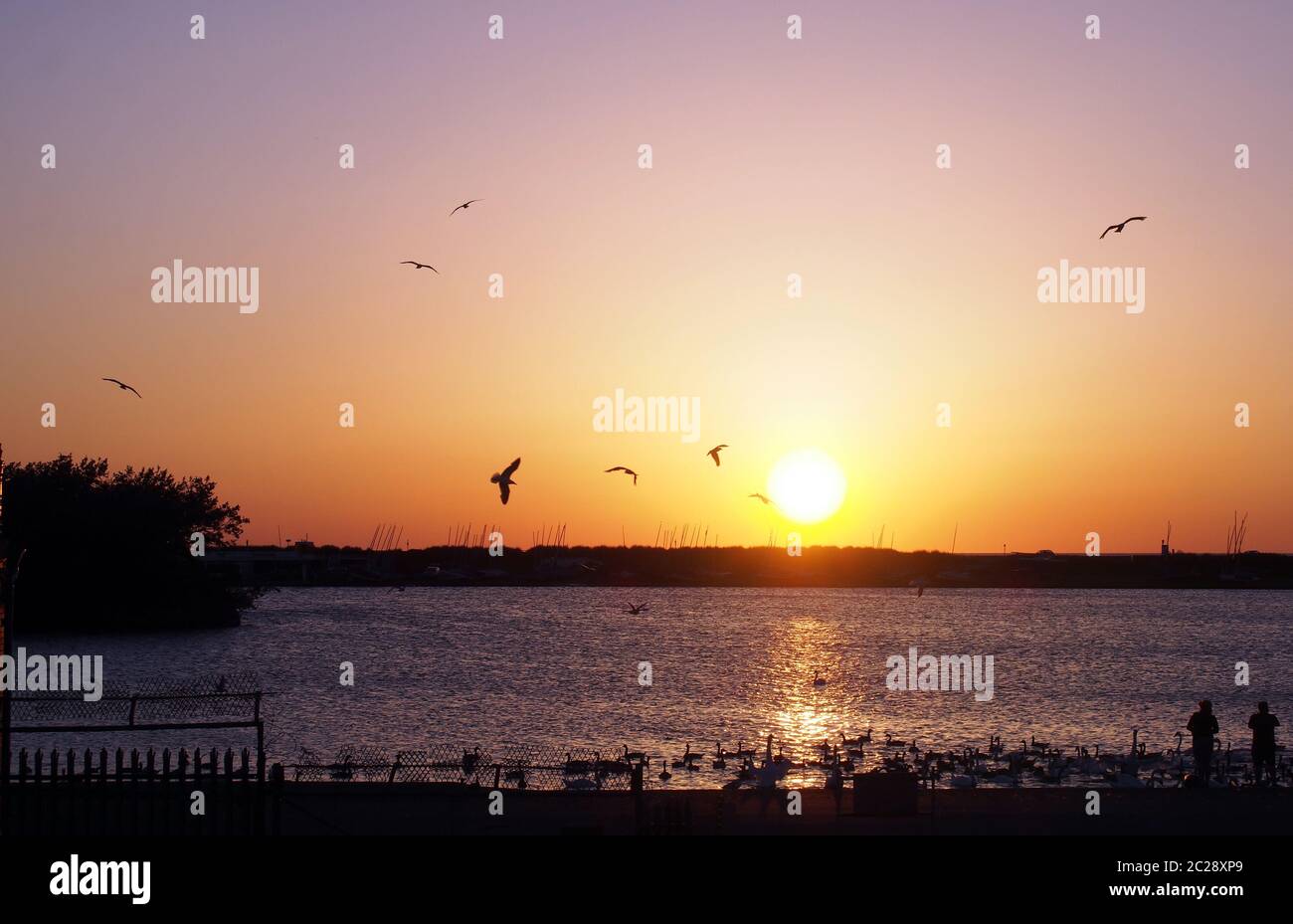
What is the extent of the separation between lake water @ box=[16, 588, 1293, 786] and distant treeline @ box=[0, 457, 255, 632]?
330cm

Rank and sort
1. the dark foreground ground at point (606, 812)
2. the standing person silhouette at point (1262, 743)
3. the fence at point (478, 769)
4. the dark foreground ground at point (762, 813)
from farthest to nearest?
the fence at point (478, 769), the standing person silhouette at point (1262, 743), the dark foreground ground at point (762, 813), the dark foreground ground at point (606, 812)

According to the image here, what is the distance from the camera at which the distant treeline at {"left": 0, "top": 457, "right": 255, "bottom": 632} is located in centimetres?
11931

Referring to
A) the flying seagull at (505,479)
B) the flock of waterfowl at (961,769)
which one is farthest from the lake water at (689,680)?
the flying seagull at (505,479)

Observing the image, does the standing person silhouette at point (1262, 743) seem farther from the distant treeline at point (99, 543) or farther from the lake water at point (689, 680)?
the distant treeline at point (99, 543)

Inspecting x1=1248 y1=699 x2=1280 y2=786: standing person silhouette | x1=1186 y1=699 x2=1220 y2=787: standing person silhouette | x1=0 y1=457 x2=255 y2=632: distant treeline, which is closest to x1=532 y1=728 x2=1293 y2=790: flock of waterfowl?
x1=1186 y1=699 x2=1220 y2=787: standing person silhouette

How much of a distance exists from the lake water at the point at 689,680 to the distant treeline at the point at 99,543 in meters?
3.30

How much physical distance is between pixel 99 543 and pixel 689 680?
6144 cm

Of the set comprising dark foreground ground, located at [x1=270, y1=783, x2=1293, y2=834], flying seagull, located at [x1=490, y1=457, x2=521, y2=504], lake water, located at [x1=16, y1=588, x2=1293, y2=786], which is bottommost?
lake water, located at [x1=16, y1=588, x2=1293, y2=786]

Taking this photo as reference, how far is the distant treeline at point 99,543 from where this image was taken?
391ft

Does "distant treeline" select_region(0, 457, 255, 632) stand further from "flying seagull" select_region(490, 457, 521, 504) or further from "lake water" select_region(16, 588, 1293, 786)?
"flying seagull" select_region(490, 457, 521, 504)

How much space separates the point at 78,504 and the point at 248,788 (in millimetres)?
112067
